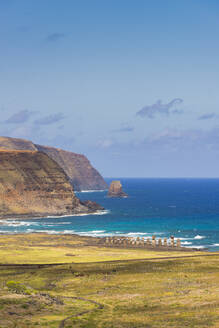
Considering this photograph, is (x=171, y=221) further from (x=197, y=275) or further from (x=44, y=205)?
(x=197, y=275)

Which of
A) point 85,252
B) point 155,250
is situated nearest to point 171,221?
point 155,250

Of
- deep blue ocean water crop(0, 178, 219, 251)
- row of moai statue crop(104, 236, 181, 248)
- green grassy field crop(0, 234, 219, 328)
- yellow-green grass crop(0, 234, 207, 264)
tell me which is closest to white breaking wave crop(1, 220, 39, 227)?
deep blue ocean water crop(0, 178, 219, 251)

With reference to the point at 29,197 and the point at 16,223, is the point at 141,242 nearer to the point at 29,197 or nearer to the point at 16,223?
the point at 16,223

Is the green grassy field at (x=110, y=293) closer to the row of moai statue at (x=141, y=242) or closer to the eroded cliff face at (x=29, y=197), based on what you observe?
the row of moai statue at (x=141, y=242)

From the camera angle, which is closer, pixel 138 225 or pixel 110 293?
pixel 110 293

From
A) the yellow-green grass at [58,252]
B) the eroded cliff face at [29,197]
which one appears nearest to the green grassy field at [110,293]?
the yellow-green grass at [58,252]

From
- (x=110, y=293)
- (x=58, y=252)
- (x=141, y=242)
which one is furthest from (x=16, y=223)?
(x=110, y=293)

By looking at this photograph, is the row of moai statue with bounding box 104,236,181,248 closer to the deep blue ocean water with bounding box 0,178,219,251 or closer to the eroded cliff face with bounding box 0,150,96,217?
the deep blue ocean water with bounding box 0,178,219,251

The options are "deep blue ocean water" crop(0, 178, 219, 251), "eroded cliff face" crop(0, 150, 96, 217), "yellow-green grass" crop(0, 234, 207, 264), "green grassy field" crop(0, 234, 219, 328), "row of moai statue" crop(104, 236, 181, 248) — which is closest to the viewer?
"green grassy field" crop(0, 234, 219, 328)
